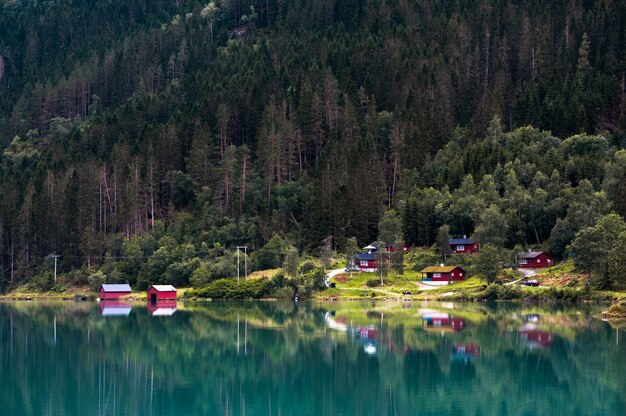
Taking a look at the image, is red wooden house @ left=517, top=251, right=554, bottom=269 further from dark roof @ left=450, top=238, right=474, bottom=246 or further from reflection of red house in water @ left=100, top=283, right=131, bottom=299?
reflection of red house in water @ left=100, top=283, right=131, bottom=299

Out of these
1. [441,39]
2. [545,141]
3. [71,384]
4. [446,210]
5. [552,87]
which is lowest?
[71,384]

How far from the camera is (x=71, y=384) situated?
5381 cm

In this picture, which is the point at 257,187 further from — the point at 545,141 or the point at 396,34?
the point at 396,34

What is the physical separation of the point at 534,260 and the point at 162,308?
4773cm

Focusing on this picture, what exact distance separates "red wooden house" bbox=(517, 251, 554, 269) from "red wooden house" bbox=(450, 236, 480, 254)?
30.5 feet

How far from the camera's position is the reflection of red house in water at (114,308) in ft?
345

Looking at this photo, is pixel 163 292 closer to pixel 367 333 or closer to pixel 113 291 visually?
pixel 113 291

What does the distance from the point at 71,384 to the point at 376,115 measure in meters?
120

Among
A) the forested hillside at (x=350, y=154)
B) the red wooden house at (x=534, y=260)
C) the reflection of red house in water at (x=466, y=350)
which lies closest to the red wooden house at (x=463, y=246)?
the forested hillside at (x=350, y=154)

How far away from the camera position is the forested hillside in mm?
132375

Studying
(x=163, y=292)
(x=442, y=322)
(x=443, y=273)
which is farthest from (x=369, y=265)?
(x=442, y=322)

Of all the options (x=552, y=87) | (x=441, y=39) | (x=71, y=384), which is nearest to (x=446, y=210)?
(x=552, y=87)

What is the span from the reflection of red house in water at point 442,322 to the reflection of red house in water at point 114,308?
36.5m

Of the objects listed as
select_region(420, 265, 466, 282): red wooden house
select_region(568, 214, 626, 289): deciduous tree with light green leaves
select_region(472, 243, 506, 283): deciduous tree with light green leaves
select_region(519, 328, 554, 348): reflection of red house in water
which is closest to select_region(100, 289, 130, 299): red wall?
select_region(420, 265, 466, 282): red wooden house
